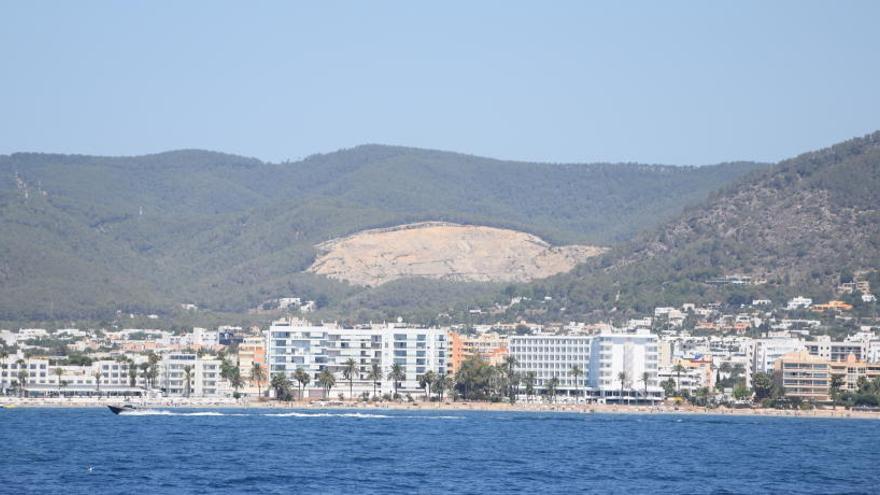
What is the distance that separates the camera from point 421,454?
121 metres

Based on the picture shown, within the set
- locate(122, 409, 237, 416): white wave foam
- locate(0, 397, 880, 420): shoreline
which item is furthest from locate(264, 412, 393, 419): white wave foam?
locate(0, 397, 880, 420): shoreline

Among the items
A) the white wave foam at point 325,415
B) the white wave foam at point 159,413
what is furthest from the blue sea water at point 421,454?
the white wave foam at point 325,415

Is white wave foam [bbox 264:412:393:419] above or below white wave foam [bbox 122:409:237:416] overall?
below

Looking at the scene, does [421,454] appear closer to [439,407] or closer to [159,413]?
[159,413]

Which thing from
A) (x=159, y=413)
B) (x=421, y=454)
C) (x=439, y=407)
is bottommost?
(x=439, y=407)

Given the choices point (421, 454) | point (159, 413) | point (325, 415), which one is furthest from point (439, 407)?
point (421, 454)

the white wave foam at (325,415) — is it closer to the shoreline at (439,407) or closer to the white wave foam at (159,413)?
the white wave foam at (159,413)

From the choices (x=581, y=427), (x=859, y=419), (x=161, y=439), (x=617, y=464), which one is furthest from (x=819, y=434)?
(x=161, y=439)

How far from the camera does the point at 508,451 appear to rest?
413ft

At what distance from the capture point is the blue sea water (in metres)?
99.2

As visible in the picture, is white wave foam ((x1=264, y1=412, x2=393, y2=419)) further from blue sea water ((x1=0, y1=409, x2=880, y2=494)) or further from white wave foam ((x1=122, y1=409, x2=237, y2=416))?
white wave foam ((x1=122, y1=409, x2=237, y2=416))

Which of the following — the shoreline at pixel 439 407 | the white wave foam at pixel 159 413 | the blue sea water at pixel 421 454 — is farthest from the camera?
the shoreline at pixel 439 407

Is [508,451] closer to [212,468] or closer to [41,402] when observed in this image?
[212,468]

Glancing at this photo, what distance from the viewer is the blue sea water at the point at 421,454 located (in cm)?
9925
